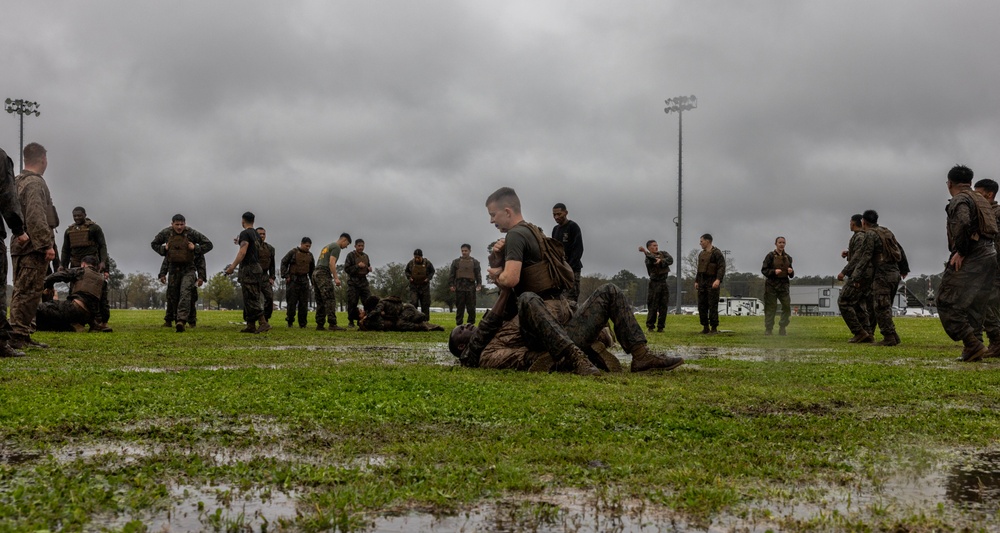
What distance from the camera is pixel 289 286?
19797 mm

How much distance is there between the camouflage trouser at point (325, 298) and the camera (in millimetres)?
17938

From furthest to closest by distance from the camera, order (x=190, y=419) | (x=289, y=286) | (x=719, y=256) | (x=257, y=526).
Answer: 1. (x=289, y=286)
2. (x=719, y=256)
3. (x=190, y=419)
4. (x=257, y=526)

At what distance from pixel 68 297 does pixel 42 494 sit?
14352 mm

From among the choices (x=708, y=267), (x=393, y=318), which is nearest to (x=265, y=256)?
(x=393, y=318)

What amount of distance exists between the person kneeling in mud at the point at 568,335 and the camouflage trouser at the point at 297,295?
12.8m

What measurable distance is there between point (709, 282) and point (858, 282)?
178 inches

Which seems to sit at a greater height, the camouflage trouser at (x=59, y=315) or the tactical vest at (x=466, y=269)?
the tactical vest at (x=466, y=269)

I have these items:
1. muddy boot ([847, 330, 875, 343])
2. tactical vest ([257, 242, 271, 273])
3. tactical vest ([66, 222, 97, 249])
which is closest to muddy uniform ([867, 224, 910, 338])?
muddy boot ([847, 330, 875, 343])

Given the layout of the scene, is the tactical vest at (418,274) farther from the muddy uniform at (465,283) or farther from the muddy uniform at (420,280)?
the muddy uniform at (465,283)

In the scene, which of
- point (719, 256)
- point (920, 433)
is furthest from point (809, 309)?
point (920, 433)

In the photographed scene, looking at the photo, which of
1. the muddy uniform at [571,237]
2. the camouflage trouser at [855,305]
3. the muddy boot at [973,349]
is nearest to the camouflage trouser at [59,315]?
the muddy uniform at [571,237]

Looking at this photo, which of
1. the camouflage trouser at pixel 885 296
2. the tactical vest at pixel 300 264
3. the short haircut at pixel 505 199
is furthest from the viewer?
the tactical vest at pixel 300 264

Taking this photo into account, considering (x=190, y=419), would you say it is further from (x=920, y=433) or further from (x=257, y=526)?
(x=920, y=433)

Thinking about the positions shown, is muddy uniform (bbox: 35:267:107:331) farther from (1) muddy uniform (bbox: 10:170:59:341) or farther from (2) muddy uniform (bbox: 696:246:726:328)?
(2) muddy uniform (bbox: 696:246:726:328)
